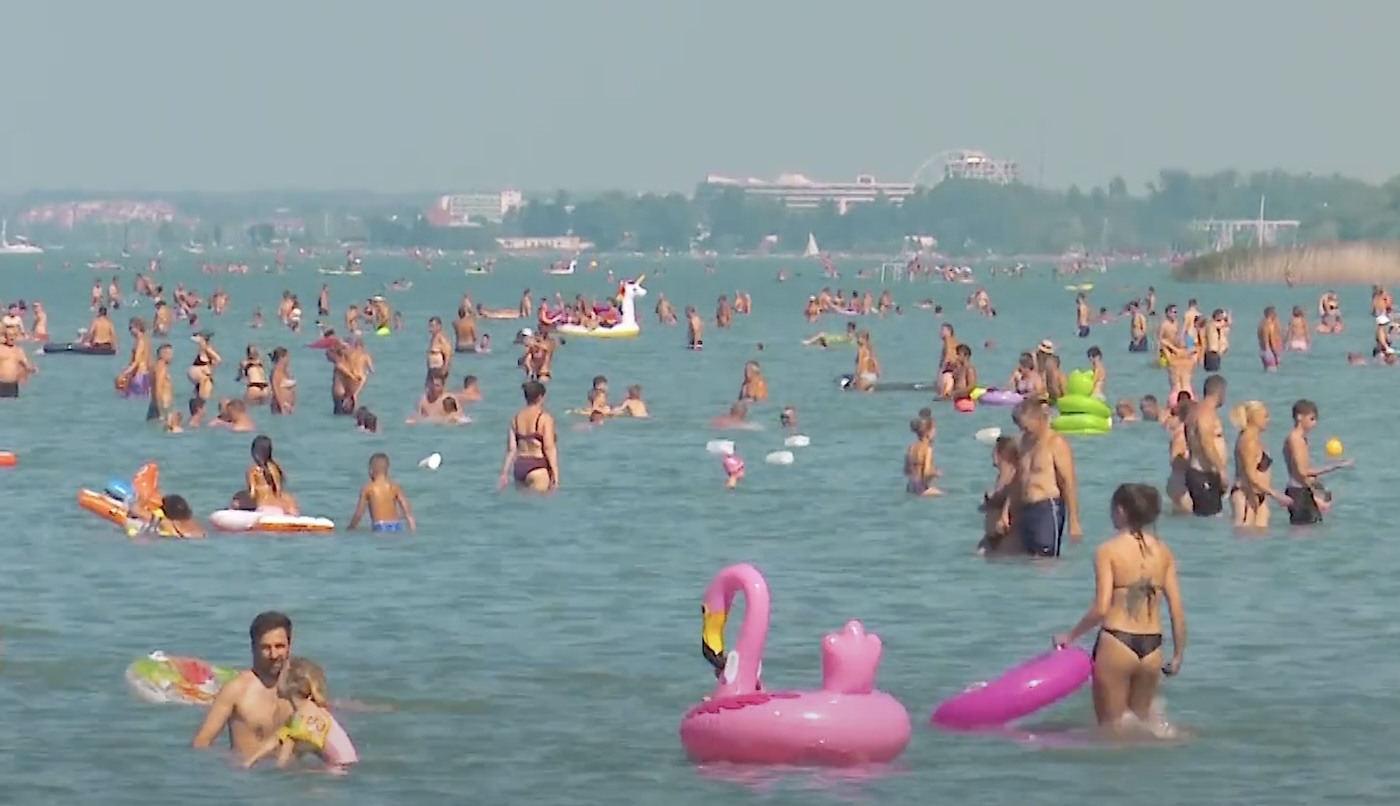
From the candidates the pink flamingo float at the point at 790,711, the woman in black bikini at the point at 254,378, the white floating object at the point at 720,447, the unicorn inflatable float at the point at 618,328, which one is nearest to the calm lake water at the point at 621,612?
the pink flamingo float at the point at 790,711

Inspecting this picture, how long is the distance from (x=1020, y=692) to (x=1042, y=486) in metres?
6.41

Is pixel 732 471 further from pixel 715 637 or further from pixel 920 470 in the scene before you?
pixel 715 637

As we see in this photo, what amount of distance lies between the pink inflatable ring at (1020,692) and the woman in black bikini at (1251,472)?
7923 millimetres

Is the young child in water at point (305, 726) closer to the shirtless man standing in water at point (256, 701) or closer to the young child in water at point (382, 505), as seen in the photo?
the shirtless man standing in water at point (256, 701)

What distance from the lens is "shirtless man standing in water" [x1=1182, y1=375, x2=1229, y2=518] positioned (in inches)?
969

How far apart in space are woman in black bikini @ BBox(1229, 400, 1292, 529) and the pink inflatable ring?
7.92m

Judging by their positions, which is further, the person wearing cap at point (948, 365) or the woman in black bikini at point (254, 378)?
the person wearing cap at point (948, 365)

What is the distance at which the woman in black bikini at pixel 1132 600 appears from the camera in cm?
1480

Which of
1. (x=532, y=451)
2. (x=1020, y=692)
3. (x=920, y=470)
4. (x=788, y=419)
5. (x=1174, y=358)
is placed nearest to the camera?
(x=1020, y=692)

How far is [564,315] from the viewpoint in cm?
7400

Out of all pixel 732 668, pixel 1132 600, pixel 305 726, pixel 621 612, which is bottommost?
pixel 621 612

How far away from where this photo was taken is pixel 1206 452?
25.4m

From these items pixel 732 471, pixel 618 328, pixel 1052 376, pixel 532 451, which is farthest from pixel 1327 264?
pixel 532 451

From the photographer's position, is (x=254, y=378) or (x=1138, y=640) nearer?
(x=1138, y=640)
